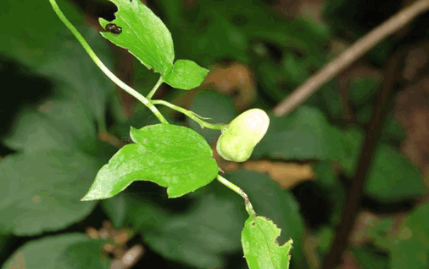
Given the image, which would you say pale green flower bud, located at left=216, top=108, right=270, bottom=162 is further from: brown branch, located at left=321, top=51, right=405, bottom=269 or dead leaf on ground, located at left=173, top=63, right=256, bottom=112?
dead leaf on ground, located at left=173, top=63, right=256, bottom=112

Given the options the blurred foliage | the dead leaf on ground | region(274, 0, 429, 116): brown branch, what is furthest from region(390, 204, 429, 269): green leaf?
the dead leaf on ground

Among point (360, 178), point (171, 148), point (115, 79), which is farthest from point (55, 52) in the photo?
point (360, 178)

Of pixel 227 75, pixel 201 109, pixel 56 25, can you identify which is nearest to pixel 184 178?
pixel 201 109

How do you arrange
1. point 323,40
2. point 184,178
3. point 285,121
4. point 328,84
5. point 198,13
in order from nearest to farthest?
point 184,178, point 285,121, point 198,13, point 328,84, point 323,40

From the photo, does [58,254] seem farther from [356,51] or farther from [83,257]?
[356,51]

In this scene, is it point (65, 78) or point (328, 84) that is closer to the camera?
point (65, 78)

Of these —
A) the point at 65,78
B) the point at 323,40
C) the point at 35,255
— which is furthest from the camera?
the point at 323,40

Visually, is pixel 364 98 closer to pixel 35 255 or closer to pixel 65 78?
pixel 65 78
